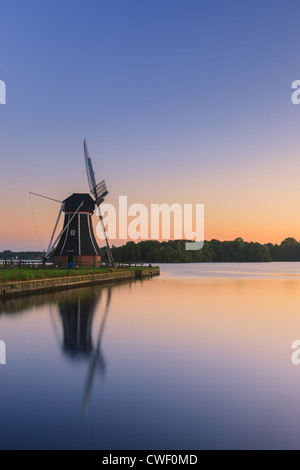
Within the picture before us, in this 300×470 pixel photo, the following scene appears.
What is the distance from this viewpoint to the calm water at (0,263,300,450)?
7172 mm

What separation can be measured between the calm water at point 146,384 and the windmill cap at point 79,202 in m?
29.7

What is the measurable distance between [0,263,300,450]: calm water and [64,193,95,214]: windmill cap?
97.6 feet

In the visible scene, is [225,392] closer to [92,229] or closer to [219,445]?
[219,445]

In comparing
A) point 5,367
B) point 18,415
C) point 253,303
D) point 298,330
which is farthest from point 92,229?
point 18,415

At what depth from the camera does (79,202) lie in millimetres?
50562

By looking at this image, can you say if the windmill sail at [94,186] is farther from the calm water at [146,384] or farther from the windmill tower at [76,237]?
the calm water at [146,384]

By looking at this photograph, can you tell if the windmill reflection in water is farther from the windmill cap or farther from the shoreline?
the windmill cap

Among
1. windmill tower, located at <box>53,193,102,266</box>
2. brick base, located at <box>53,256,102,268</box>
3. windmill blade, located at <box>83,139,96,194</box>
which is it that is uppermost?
windmill blade, located at <box>83,139,96,194</box>

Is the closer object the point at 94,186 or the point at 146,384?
the point at 146,384

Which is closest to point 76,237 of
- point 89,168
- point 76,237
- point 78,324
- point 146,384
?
point 76,237

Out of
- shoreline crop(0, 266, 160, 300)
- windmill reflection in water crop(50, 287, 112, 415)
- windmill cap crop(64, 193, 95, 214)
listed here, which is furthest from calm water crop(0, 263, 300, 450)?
windmill cap crop(64, 193, 95, 214)

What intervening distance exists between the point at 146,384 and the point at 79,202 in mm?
41939

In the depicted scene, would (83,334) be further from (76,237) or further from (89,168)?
(89,168)
